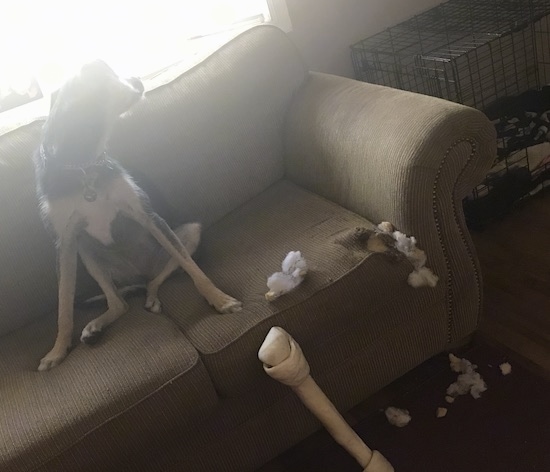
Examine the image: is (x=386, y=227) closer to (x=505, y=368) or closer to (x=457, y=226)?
(x=457, y=226)

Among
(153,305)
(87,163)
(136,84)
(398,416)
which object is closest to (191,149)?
(136,84)

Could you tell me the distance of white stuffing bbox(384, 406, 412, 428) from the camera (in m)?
1.79

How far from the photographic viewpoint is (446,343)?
6.20ft

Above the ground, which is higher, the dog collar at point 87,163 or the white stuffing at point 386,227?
the dog collar at point 87,163

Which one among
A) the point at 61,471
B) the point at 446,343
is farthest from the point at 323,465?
the point at 61,471

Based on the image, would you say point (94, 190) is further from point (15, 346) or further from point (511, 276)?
point (511, 276)

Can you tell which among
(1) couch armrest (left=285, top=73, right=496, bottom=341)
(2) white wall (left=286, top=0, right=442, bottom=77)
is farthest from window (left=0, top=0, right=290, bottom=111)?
(1) couch armrest (left=285, top=73, right=496, bottom=341)

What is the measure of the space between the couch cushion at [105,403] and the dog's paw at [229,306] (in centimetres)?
12

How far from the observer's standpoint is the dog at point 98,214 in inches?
65.5

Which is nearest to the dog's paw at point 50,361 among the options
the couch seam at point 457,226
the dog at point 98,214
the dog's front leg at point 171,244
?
the dog at point 98,214

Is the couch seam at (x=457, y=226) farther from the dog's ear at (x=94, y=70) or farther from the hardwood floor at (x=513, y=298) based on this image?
the dog's ear at (x=94, y=70)

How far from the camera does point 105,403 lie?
4.71ft

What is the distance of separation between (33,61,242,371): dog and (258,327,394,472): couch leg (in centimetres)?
22

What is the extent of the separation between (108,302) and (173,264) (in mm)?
216
